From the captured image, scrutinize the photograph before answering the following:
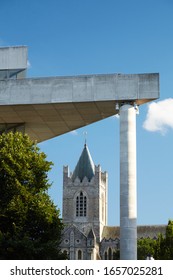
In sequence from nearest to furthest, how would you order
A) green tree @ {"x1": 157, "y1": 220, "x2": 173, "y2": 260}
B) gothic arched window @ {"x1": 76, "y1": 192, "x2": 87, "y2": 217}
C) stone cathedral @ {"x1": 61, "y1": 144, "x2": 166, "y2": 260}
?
green tree @ {"x1": 157, "y1": 220, "x2": 173, "y2": 260} → stone cathedral @ {"x1": 61, "y1": 144, "x2": 166, "y2": 260} → gothic arched window @ {"x1": 76, "y1": 192, "x2": 87, "y2": 217}

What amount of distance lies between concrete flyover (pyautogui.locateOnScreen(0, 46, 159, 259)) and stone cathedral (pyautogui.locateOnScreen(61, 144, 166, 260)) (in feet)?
376

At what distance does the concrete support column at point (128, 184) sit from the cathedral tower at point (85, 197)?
122200mm

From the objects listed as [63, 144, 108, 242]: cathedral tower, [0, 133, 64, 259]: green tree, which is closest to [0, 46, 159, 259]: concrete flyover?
[0, 133, 64, 259]: green tree

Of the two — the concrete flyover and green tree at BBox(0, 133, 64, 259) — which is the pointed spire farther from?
green tree at BBox(0, 133, 64, 259)

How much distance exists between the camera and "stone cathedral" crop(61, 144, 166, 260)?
147m

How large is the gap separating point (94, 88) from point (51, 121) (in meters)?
4.51

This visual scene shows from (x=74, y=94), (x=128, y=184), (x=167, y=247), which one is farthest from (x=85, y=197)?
(x=128, y=184)

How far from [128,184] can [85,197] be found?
127671mm

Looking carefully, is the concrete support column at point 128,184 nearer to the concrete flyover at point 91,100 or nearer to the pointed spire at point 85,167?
the concrete flyover at point 91,100

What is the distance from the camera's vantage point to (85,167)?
158 meters

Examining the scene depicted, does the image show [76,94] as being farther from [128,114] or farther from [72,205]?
[72,205]

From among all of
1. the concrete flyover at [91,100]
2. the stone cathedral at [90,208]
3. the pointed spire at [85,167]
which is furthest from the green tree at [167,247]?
the pointed spire at [85,167]

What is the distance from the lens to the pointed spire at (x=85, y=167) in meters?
157
